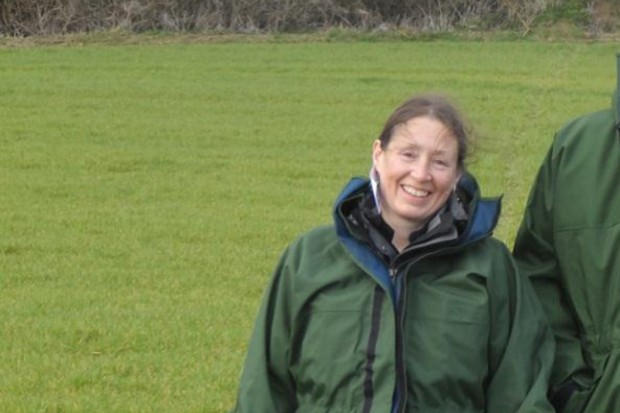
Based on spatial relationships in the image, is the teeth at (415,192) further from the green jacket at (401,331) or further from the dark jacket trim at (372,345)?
the dark jacket trim at (372,345)

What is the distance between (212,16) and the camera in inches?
1096

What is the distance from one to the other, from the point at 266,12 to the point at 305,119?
37.4 feet

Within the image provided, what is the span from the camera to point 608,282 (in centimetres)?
373

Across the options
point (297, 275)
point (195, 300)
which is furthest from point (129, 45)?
point (297, 275)

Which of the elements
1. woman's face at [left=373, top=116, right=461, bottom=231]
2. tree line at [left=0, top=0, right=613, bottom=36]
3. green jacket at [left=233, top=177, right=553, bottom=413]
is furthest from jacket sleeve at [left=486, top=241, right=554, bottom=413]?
tree line at [left=0, top=0, right=613, bottom=36]

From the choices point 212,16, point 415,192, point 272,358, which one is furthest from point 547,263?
point 212,16

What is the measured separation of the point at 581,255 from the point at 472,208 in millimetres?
305

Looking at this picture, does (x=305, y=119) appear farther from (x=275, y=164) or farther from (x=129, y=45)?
(x=129, y=45)

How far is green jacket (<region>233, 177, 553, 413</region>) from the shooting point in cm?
363

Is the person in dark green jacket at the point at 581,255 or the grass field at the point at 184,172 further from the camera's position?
the grass field at the point at 184,172

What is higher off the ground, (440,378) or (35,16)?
(440,378)

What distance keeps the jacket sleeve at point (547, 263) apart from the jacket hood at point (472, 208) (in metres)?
0.13

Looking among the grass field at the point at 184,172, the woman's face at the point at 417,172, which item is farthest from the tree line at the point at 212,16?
the woman's face at the point at 417,172

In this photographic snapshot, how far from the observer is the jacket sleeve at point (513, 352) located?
145 inches
